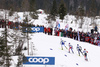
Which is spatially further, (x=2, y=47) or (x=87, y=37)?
(x=87, y=37)

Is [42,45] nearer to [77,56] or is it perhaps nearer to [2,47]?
[77,56]

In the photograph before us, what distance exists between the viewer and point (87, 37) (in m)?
20.5

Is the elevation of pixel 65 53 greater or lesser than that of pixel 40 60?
lesser

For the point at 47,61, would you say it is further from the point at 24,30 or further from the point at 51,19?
the point at 51,19

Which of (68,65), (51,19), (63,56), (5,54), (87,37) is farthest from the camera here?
(51,19)

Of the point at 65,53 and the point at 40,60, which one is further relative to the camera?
the point at 65,53

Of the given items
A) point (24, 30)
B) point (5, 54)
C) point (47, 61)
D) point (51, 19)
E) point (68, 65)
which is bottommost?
point (68, 65)

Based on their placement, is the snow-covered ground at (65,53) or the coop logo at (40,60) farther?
the snow-covered ground at (65,53)

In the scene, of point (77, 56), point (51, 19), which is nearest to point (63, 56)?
point (77, 56)

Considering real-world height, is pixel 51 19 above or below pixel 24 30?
above

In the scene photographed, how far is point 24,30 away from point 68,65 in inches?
206

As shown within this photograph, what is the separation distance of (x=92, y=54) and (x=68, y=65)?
191 inches

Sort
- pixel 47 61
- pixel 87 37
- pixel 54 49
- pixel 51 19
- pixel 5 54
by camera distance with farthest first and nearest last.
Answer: pixel 51 19, pixel 87 37, pixel 54 49, pixel 47 61, pixel 5 54

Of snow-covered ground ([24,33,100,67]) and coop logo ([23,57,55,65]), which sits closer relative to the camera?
coop logo ([23,57,55,65])
